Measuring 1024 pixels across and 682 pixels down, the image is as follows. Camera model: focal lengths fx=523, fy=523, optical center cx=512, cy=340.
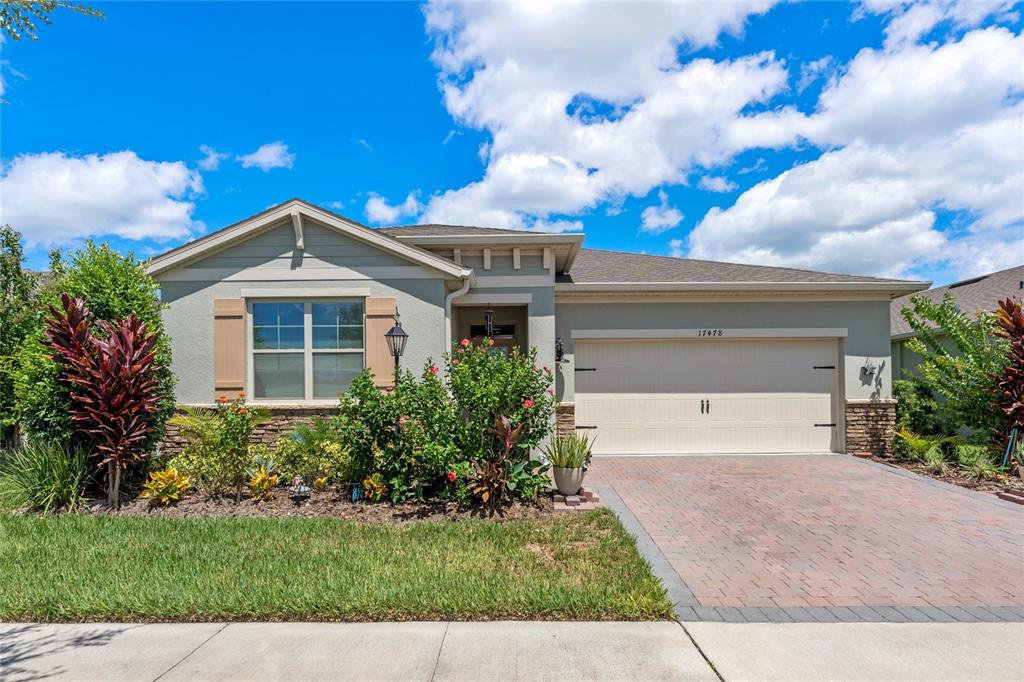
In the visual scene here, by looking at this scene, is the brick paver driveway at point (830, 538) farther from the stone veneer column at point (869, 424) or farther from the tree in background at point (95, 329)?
the tree in background at point (95, 329)

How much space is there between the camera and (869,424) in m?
10.4

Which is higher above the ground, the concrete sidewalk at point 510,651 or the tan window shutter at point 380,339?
the tan window shutter at point 380,339

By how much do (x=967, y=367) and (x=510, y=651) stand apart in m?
9.69

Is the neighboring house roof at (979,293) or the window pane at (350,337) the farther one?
the neighboring house roof at (979,293)

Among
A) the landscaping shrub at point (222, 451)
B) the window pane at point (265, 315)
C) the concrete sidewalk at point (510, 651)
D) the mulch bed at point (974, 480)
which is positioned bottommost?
the mulch bed at point (974, 480)

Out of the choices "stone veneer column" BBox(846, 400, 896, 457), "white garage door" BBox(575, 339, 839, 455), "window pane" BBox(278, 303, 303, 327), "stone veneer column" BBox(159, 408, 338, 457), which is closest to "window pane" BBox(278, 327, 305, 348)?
"window pane" BBox(278, 303, 303, 327)

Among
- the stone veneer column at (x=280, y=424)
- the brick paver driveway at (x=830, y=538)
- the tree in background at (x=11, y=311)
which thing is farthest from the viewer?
the stone veneer column at (x=280, y=424)

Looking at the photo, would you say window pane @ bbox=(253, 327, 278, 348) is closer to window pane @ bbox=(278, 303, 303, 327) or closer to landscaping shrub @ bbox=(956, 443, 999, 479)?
window pane @ bbox=(278, 303, 303, 327)

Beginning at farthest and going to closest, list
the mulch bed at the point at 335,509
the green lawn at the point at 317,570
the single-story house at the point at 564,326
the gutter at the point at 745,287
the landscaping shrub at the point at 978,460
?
the gutter at the point at 745,287, the single-story house at the point at 564,326, the landscaping shrub at the point at 978,460, the mulch bed at the point at 335,509, the green lawn at the point at 317,570

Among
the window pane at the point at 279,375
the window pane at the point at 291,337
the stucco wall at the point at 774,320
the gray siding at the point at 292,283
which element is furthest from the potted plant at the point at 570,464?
the window pane at the point at 291,337

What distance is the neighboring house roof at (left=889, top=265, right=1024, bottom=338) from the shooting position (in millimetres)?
12453

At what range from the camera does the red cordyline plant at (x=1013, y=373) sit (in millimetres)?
8195

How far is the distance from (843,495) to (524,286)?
599 cm

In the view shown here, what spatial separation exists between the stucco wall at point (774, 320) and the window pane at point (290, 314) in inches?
188
